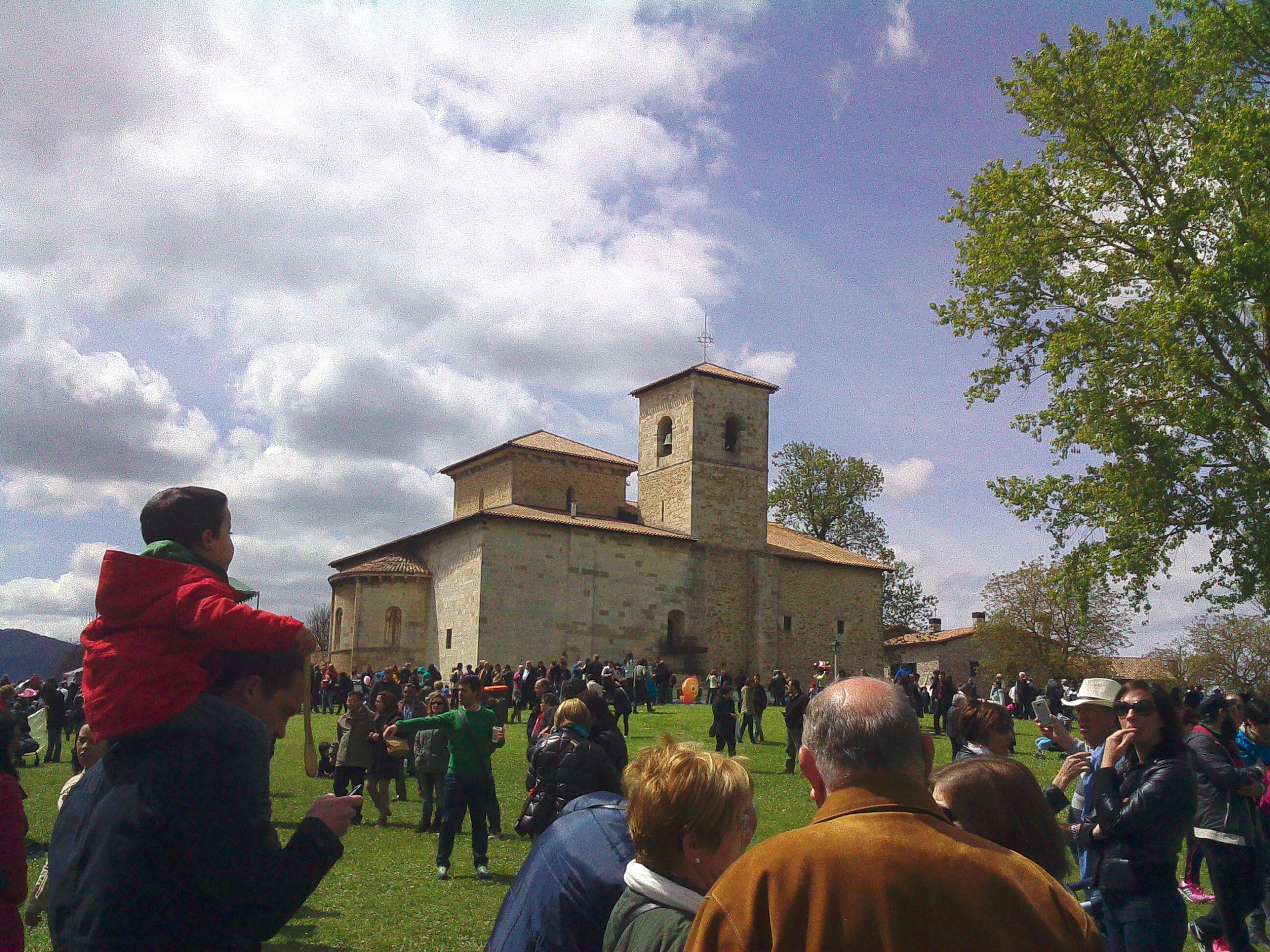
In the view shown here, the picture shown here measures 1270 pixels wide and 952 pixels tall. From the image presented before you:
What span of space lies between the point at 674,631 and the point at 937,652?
2329 centimetres

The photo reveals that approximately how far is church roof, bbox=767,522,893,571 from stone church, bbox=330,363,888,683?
5.3 inches

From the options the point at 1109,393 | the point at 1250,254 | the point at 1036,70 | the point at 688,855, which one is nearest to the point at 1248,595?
the point at 1109,393

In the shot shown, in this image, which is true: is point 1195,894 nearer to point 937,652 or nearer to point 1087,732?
point 1087,732

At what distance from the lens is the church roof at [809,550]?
1705 inches

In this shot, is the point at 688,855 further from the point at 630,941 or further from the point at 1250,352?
the point at 1250,352

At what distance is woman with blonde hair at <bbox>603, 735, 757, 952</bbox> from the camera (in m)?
2.60

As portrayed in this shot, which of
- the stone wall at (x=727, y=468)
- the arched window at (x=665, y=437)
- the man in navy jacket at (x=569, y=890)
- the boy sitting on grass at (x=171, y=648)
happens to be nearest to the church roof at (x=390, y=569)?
the stone wall at (x=727, y=468)

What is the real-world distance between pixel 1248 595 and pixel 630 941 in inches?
789

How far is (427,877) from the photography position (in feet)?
31.4

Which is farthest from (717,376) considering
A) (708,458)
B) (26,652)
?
(26,652)

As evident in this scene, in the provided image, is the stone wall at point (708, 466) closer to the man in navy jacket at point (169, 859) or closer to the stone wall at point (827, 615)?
the stone wall at point (827, 615)

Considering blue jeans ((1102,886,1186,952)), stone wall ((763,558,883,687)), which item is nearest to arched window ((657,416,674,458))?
stone wall ((763,558,883,687))

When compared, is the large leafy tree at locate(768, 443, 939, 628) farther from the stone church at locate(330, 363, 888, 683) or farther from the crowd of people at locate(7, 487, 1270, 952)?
the crowd of people at locate(7, 487, 1270, 952)

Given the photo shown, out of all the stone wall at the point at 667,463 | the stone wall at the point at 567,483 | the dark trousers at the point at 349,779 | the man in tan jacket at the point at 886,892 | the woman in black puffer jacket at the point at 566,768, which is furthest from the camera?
the stone wall at the point at 567,483
